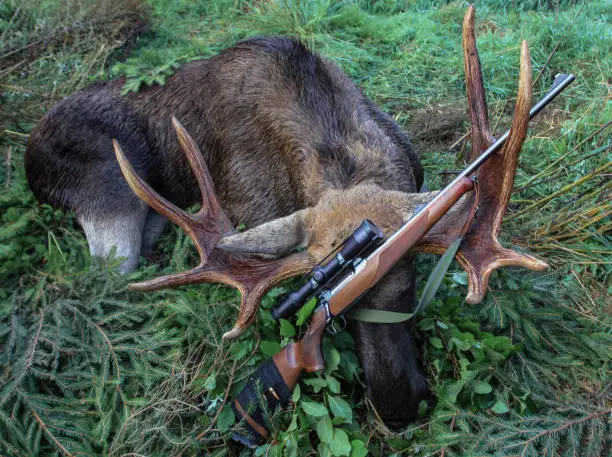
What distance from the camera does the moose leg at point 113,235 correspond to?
13.2 ft

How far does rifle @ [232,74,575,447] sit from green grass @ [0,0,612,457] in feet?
0.43

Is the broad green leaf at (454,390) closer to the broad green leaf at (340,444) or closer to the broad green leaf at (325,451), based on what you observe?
the broad green leaf at (340,444)

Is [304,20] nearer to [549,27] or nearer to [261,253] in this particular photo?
[549,27]

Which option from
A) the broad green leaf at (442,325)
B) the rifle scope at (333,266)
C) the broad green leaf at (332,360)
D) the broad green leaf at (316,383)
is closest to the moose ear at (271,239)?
the rifle scope at (333,266)

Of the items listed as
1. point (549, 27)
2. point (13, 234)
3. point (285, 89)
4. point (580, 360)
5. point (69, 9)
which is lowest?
point (580, 360)

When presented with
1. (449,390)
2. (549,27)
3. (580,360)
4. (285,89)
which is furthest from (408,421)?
(549,27)

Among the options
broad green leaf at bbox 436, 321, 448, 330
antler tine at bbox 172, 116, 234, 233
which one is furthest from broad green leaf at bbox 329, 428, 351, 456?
antler tine at bbox 172, 116, 234, 233

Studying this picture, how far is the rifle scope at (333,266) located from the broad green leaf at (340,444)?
691 millimetres

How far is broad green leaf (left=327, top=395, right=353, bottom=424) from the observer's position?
110 inches

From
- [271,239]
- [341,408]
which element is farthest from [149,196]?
[341,408]

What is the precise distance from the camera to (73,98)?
13.9ft

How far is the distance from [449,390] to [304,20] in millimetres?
5107

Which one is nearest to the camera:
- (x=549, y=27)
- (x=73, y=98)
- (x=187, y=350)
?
(x=187, y=350)

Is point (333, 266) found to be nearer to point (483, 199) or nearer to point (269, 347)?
point (269, 347)
